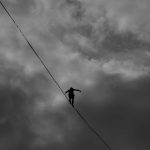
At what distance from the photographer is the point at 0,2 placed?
13453 mm

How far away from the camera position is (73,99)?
27.7 metres

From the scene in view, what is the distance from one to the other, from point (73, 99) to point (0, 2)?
50.3 ft

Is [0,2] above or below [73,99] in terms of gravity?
below

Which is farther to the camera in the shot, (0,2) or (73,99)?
(73,99)
